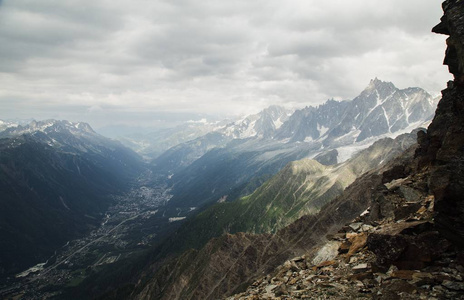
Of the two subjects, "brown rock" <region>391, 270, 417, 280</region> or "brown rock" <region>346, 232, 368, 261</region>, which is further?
"brown rock" <region>346, 232, 368, 261</region>

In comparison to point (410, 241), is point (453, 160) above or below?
above

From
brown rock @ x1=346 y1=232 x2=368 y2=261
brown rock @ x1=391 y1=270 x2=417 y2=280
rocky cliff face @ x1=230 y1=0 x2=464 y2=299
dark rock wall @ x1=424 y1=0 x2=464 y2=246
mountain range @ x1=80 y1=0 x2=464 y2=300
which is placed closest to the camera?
rocky cliff face @ x1=230 y1=0 x2=464 y2=299

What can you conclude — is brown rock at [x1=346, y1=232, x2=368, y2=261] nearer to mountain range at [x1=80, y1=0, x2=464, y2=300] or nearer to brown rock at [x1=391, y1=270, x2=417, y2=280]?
mountain range at [x1=80, y1=0, x2=464, y2=300]

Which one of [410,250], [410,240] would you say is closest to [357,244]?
[410,240]

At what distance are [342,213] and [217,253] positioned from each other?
58.7 meters

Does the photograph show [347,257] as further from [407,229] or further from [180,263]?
[180,263]

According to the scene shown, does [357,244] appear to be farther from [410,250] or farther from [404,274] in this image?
[404,274]

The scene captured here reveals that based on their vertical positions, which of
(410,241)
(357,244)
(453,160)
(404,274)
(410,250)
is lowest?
(357,244)

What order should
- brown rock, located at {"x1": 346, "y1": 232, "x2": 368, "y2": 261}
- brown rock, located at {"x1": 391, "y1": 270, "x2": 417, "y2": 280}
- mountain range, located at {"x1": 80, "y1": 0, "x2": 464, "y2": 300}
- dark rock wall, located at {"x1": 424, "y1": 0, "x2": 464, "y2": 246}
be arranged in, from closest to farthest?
mountain range, located at {"x1": 80, "y1": 0, "x2": 464, "y2": 300}
brown rock, located at {"x1": 391, "y1": 270, "x2": 417, "y2": 280}
dark rock wall, located at {"x1": 424, "y1": 0, "x2": 464, "y2": 246}
brown rock, located at {"x1": 346, "y1": 232, "x2": 368, "y2": 261}

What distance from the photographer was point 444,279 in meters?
19.7

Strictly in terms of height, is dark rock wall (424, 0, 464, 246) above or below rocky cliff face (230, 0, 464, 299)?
above

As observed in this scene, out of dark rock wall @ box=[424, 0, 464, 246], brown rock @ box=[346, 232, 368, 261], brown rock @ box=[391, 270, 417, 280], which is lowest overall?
brown rock @ box=[346, 232, 368, 261]

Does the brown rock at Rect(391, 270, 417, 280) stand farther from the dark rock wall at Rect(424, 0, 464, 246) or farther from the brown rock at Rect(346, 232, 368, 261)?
the brown rock at Rect(346, 232, 368, 261)

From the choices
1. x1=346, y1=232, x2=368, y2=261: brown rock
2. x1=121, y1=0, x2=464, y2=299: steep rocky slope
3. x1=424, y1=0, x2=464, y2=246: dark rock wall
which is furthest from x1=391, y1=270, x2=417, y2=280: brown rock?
x1=346, y1=232, x2=368, y2=261: brown rock
